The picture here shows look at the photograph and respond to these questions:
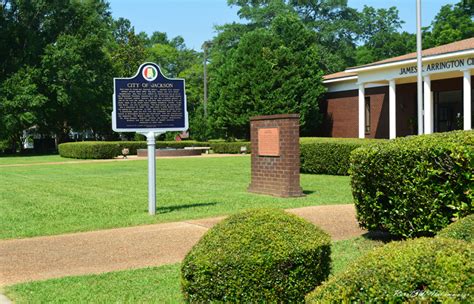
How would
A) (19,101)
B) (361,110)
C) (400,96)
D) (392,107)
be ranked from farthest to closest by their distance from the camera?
(19,101)
(400,96)
(361,110)
(392,107)

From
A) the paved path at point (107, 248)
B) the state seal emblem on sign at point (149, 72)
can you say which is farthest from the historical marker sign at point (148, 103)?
the paved path at point (107, 248)

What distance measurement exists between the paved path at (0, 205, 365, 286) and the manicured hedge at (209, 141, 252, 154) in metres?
27.9

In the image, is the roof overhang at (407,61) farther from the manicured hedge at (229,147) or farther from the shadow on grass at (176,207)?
the shadow on grass at (176,207)

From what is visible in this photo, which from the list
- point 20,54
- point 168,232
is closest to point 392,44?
point 20,54

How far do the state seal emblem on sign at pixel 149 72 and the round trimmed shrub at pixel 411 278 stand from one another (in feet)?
27.9

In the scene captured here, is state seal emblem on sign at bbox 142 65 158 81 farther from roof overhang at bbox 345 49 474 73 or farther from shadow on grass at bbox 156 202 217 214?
roof overhang at bbox 345 49 474 73

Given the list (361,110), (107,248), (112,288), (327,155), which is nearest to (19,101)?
(361,110)

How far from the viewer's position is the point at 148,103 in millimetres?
10945

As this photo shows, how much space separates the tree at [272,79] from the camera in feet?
125

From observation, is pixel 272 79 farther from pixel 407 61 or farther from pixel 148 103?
pixel 148 103

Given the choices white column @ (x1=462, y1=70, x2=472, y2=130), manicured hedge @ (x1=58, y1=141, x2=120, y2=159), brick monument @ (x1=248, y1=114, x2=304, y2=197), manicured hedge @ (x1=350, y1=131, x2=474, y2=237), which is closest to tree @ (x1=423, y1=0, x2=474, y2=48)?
white column @ (x1=462, y1=70, x2=472, y2=130)

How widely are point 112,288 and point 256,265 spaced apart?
Result: 7.17 ft

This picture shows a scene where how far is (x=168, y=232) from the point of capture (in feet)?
29.5

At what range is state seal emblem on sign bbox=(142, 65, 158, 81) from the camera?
35.7ft
